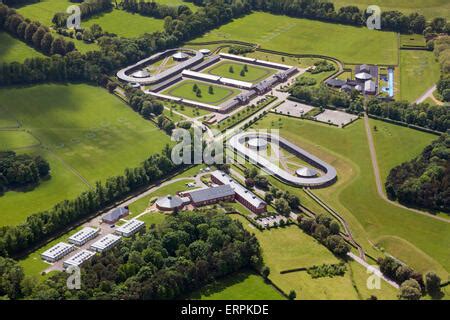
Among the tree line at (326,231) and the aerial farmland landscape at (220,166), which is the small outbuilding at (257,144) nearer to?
the aerial farmland landscape at (220,166)

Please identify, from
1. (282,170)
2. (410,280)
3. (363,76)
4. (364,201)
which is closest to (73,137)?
(282,170)

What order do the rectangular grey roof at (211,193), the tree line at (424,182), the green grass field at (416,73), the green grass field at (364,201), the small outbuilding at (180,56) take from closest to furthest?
the green grass field at (364,201) < the tree line at (424,182) < the rectangular grey roof at (211,193) < the green grass field at (416,73) < the small outbuilding at (180,56)

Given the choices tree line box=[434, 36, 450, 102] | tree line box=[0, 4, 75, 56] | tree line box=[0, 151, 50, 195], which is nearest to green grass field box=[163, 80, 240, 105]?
tree line box=[0, 4, 75, 56]

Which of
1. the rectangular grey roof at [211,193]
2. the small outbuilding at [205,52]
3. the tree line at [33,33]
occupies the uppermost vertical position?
the tree line at [33,33]

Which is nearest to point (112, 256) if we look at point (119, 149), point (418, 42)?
point (119, 149)

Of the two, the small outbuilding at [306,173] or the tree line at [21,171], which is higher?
the tree line at [21,171]

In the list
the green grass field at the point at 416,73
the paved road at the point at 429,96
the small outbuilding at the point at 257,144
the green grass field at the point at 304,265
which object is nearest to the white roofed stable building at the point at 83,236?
the green grass field at the point at 304,265

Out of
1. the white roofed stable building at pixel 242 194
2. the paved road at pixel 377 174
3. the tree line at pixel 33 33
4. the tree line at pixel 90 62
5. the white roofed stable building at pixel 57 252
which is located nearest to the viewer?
the white roofed stable building at pixel 57 252
